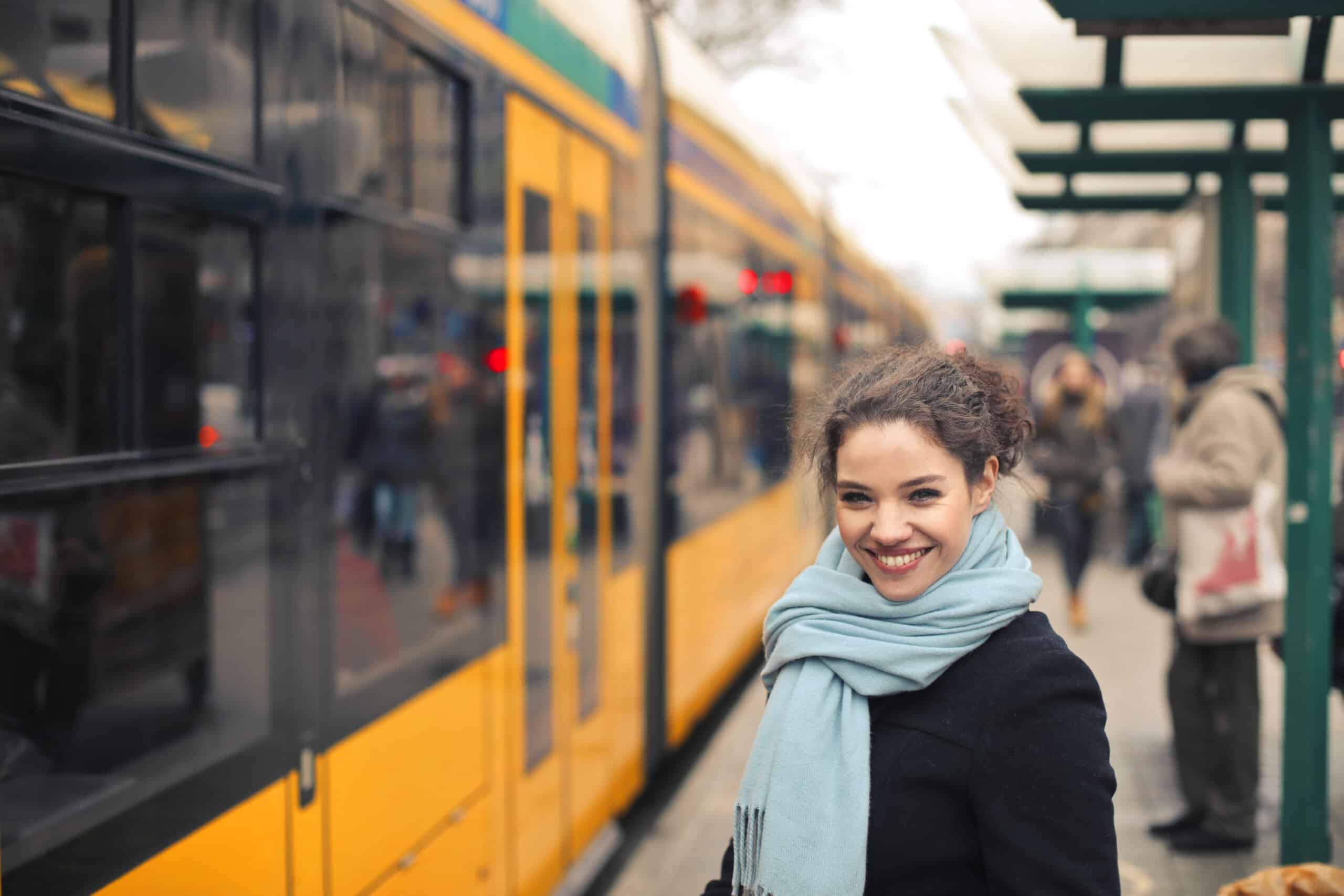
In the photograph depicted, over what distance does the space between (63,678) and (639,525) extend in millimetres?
2603

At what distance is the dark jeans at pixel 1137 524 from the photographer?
11570 millimetres

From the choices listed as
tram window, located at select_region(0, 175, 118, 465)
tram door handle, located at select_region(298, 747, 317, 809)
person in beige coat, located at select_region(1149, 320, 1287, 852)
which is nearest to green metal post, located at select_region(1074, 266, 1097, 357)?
person in beige coat, located at select_region(1149, 320, 1287, 852)

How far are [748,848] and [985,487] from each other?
1.99 ft

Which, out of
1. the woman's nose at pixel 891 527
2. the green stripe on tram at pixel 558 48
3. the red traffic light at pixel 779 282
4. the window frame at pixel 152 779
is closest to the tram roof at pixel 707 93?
the red traffic light at pixel 779 282

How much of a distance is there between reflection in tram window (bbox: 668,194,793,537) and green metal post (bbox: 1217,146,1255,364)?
196 centimetres

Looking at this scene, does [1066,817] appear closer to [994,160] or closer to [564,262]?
[564,262]

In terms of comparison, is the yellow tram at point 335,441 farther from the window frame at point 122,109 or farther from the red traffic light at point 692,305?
the red traffic light at point 692,305

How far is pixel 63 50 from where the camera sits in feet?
7.11

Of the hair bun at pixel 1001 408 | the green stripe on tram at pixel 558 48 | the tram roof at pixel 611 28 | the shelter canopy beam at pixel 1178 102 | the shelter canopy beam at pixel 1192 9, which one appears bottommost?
the hair bun at pixel 1001 408

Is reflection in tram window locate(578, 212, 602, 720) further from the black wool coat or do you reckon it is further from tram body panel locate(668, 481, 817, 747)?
the black wool coat

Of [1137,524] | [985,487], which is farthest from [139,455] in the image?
[1137,524]

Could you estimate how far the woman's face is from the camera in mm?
1847

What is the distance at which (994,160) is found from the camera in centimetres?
673

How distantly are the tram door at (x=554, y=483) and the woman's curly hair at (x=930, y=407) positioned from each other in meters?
1.94
